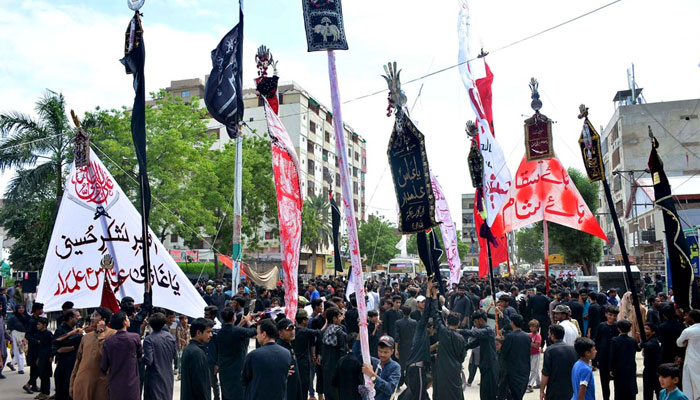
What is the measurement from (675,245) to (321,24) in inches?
280

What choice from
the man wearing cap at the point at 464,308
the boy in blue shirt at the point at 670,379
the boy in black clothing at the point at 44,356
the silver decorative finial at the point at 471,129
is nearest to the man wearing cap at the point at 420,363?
the boy in blue shirt at the point at 670,379

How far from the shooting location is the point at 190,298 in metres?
9.97

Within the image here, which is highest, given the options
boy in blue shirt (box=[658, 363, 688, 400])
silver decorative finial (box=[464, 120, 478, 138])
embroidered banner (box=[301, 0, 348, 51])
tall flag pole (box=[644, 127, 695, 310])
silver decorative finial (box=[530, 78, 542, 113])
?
silver decorative finial (box=[530, 78, 542, 113])

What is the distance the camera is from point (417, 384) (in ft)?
24.3

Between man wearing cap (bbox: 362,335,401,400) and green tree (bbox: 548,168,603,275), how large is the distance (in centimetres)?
3978

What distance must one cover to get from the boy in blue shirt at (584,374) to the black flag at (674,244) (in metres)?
3.75

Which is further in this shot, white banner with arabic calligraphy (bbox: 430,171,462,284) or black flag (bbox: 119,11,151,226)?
white banner with arabic calligraphy (bbox: 430,171,462,284)

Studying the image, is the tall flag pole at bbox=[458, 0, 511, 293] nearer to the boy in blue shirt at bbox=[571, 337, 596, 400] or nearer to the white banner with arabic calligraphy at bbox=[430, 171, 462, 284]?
the white banner with arabic calligraphy at bbox=[430, 171, 462, 284]

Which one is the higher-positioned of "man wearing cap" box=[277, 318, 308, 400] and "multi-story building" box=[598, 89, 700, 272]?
"multi-story building" box=[598, 89, 700, 272]

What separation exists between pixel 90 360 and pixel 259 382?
2.47 m

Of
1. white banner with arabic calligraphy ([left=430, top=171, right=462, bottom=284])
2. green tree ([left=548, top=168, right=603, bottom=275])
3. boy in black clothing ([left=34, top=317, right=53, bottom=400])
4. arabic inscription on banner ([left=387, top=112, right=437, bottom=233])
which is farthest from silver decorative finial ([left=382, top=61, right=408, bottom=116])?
green tree ([left=548, top=168, right=603, bottom=275])

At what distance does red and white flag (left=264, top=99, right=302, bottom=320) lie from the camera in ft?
32.1

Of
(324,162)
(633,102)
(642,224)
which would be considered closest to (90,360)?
(642,224)

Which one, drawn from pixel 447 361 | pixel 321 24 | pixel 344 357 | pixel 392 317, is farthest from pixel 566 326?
pixel 321 24
